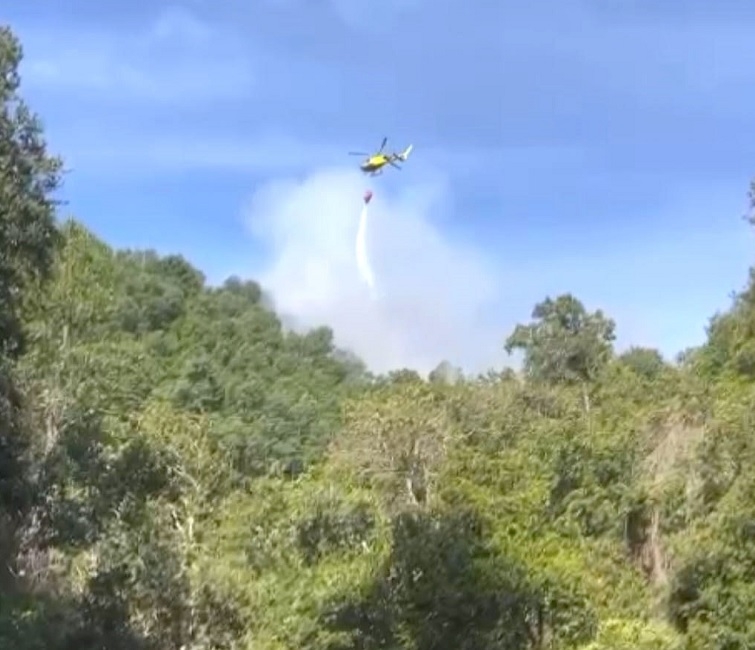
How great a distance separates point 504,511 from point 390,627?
2118 millimetres

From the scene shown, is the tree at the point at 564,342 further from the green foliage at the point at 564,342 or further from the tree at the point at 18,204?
the tree at the point at 18,204

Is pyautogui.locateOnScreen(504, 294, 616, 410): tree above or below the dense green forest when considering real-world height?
above

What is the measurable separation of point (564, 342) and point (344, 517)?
2235 centimetres

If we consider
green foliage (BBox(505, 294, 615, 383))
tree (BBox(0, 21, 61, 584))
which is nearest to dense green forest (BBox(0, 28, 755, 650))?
tree (BBox(0, 21, 61, 584))

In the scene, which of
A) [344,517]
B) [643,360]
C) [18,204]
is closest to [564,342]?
[643,360]

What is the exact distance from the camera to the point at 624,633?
1465 cm

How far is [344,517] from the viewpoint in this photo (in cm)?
1725

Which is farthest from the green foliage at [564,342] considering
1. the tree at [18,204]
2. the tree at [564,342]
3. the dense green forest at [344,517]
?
the tree at [18,204]

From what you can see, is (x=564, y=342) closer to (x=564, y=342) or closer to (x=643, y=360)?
(x=564, y=342)

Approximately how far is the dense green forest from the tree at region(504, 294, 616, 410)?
13.0 m

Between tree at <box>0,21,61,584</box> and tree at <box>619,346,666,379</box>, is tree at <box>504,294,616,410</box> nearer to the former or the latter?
tree at <box>619,346,666,379</box>

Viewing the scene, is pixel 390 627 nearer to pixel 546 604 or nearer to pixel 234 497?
pixel 546 604

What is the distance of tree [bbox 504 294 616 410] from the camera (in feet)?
126

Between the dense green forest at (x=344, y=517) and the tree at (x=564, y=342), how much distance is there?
1296cm
